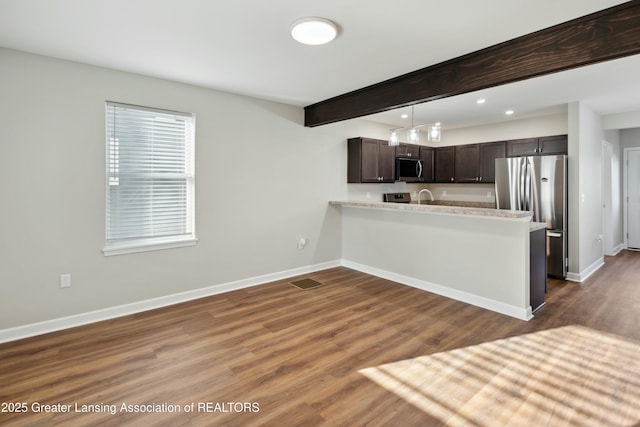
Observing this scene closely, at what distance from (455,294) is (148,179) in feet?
12.5

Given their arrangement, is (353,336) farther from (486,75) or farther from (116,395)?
(486,75)

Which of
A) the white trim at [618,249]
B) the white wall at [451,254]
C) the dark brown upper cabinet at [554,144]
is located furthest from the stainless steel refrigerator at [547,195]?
the white trim at [618,249]

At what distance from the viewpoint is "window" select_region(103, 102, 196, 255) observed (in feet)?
10.9

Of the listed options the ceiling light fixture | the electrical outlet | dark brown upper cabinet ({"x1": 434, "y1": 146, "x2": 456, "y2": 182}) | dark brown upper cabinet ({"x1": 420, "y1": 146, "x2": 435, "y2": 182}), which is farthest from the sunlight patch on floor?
dark brown upper cabinet ({"x1": 420, "y1": 146, "x2": 435, "y2": 182})

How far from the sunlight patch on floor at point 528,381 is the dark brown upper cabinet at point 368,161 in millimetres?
3276

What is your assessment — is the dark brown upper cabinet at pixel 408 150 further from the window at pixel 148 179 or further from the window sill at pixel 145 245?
the window sill at pixel 145 245

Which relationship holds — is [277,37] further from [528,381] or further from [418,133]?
[528,381]

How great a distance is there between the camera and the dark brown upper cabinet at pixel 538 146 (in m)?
4.95

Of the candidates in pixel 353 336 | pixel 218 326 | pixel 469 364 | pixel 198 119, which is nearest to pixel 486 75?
pixel 469 364

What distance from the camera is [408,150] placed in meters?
6.11

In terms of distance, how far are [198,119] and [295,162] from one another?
1504mm

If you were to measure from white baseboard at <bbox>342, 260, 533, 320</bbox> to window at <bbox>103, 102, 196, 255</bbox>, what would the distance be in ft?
8.79

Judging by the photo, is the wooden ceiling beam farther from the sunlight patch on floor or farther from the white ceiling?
the sunlight patch on floor

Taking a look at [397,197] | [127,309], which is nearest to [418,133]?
[397,197]
